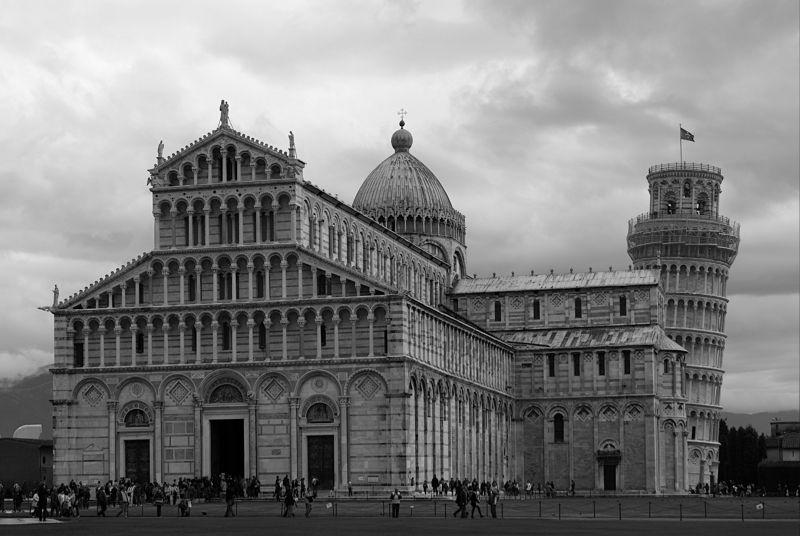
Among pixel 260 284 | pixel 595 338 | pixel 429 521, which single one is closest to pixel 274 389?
pixel 260 284

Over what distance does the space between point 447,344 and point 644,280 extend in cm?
3001

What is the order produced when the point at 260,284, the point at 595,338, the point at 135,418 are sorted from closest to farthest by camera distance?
the point at 260,284 < the point at 135,418 < the point at 595,338

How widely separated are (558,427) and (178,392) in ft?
121

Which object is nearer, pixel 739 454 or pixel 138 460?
pixel 138 460

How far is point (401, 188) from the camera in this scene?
5364 inches

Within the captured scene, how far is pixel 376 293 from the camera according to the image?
96.4 meters

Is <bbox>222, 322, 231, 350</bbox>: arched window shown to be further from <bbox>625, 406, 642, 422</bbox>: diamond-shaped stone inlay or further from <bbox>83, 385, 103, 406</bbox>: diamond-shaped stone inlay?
<bbox>625, 406, 642, 422</bbox>: diamond-shaped stone inlay

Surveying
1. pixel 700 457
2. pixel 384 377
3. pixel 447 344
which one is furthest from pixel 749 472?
pixel 384 377

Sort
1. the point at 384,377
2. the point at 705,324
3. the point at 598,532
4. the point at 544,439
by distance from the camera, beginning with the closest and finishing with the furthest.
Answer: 1. the point at 598,532
2. the point at 384,377
3. the point at 544,439
4. the point at 705,324

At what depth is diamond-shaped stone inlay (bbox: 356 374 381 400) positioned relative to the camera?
96375 mm

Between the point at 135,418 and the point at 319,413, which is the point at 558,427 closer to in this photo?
the point at 319,413

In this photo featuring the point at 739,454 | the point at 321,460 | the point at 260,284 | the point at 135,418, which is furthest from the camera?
the point at 739,454

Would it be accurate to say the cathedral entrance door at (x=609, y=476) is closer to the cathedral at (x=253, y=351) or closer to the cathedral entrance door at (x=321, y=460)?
Result: the cathedral at (x=253, y=351)

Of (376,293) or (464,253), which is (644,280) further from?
(376,293)
